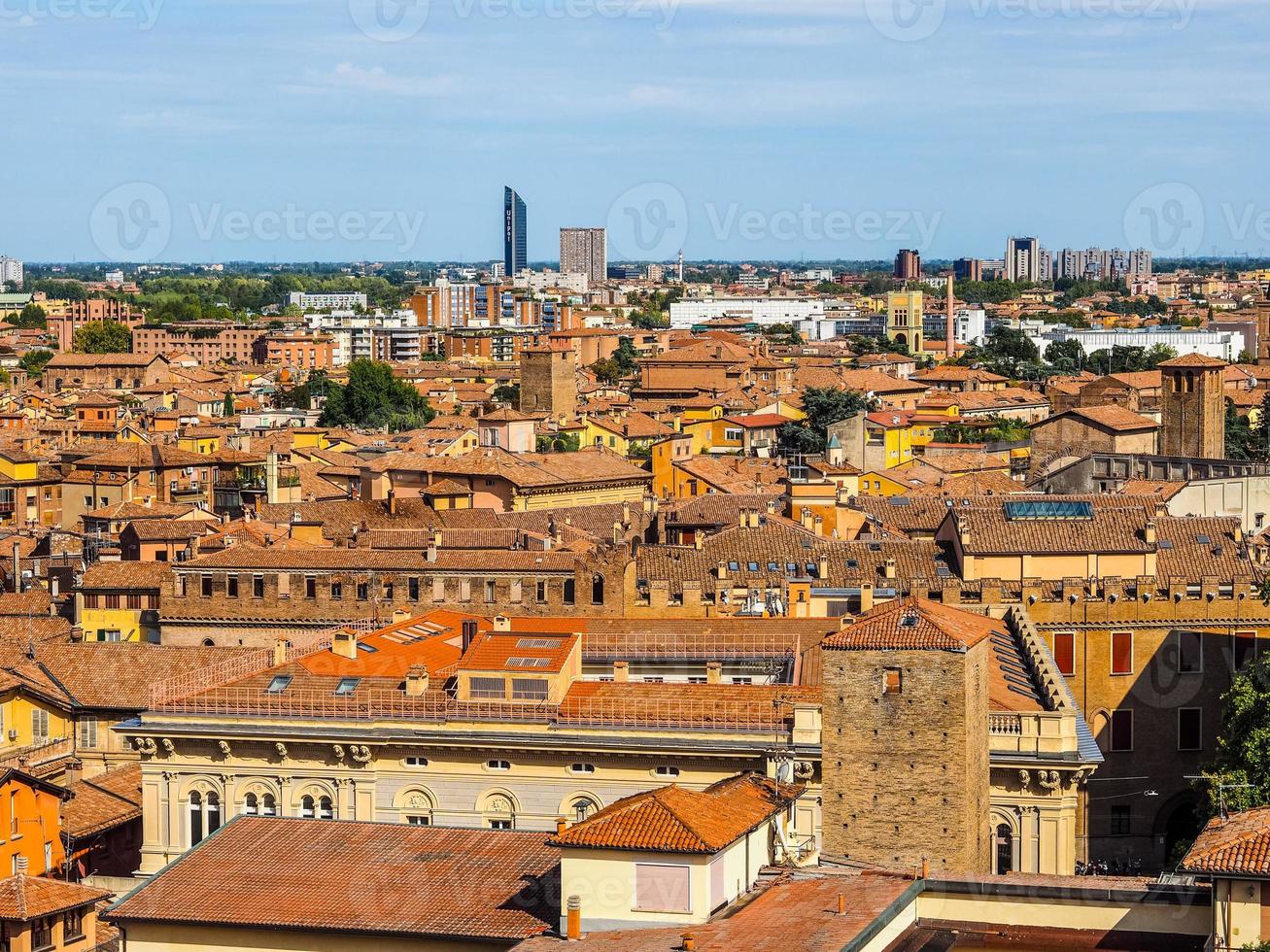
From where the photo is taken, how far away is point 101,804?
25484mm

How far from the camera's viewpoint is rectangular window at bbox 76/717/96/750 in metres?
29.8

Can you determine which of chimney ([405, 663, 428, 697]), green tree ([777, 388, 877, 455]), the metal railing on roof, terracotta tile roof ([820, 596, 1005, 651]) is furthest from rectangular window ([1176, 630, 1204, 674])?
green tree ([777, 388, 877, 455])

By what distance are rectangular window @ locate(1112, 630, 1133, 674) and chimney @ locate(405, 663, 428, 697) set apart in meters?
11.0

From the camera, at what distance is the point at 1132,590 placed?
3175cm

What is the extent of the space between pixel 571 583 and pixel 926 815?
1660 cm

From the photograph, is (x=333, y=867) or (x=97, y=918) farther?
(x=97, y=918)

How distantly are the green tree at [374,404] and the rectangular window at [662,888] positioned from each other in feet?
244

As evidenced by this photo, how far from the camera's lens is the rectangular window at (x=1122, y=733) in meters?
30.9

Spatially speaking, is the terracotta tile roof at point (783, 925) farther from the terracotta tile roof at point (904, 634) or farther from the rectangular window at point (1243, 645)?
the rectangular window at point (1243, 645)

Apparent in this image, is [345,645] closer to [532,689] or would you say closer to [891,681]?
[532,689]

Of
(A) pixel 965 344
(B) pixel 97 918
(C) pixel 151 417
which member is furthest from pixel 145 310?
(B) pixel 97 918

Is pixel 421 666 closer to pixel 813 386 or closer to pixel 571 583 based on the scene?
pixel 571 583

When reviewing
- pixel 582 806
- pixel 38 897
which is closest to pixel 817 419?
pixel 582 806

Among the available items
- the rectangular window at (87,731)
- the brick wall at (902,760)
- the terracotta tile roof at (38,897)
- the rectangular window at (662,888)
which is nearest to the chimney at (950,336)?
the rectangular window at (87,731)
